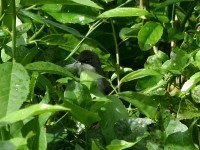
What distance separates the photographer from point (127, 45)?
2098 millimetres

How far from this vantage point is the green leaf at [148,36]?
5.30 feet

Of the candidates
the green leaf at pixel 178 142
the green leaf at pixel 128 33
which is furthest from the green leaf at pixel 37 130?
the green leaf at pixel 128 33

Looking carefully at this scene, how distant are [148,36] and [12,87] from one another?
28.7 inches

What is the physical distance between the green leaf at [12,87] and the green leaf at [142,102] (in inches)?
11.1

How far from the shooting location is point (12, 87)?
96 cm

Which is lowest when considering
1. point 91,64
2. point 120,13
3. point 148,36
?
point 91,64

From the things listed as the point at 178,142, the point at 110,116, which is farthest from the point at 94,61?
the point at 178,142

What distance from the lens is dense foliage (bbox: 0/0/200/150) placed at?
0.96m

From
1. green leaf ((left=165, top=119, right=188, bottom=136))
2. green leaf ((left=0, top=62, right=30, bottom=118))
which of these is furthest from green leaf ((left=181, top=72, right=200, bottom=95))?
green leaf ((left=0, top=62, right=30, bottom=118))

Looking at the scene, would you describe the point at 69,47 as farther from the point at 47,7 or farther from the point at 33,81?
the point at 33,81

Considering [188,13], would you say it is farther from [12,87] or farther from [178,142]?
[12,87]

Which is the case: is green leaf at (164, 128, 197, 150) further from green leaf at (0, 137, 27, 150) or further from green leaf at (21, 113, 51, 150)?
green leaf at (0, 137, 27, 150)

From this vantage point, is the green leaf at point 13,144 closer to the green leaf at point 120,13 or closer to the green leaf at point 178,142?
the green leaf at point 178,142

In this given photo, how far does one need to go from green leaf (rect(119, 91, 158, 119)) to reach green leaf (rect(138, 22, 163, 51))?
15.6 inches
